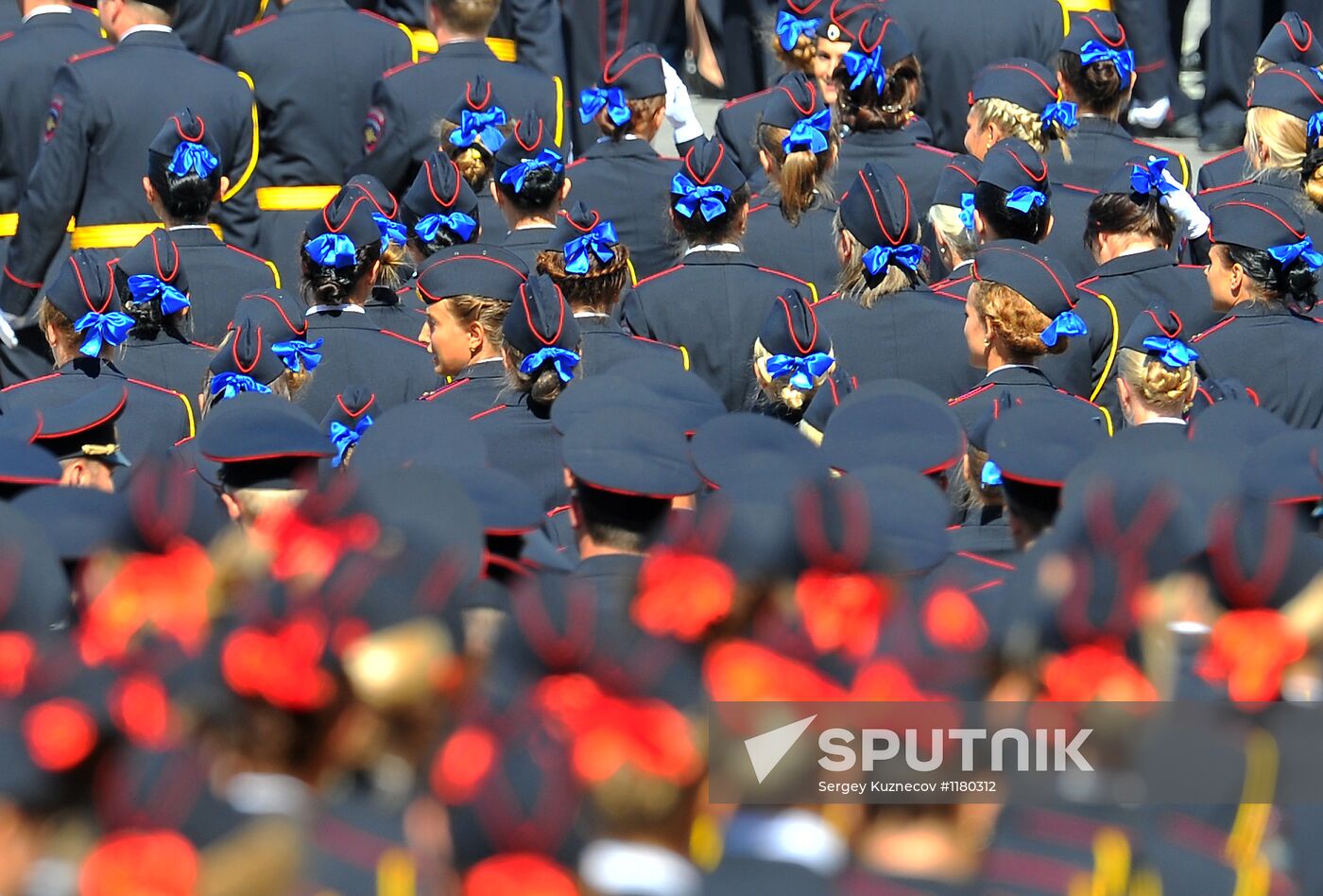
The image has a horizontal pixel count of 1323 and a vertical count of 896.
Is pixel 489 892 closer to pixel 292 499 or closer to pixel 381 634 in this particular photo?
pixel 381 634

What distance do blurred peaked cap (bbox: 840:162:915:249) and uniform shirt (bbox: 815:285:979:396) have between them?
5.8 inches

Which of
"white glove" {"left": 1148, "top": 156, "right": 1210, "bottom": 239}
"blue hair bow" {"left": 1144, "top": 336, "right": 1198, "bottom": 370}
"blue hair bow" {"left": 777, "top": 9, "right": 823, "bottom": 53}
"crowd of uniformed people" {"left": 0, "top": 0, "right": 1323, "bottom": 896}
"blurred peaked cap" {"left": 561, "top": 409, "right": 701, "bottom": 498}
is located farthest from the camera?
"blue hair bow" {"left": 777, "top": 9, "right": 823, "bottom": 53}

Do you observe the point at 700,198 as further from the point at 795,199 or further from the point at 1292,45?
the point at 1292,45

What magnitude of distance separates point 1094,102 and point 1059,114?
0.36 meters

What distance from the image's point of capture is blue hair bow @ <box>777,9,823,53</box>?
7.31m

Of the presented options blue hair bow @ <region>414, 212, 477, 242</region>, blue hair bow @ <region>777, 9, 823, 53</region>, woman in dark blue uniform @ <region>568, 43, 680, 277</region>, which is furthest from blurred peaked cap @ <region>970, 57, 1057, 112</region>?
blue hair bow @ <region>414, 212, 477, 242</region>

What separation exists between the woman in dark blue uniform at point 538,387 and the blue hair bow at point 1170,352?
121 cm

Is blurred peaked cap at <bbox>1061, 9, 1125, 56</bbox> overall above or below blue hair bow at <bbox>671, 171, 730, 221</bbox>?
below

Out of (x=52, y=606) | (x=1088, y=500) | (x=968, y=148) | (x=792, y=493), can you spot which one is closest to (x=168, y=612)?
(x=52, y=606)

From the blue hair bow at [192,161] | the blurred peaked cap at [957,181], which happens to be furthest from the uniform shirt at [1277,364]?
the blue hair bow at [192,161]

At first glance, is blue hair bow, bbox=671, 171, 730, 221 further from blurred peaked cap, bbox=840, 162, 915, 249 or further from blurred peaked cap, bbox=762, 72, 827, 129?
blurred peaked cap, bbox=762, 72, 827, 129

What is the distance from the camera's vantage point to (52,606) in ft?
11.6

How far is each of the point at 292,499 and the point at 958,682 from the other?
5.50 feet

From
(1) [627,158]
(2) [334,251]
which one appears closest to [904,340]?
(2) [334,251]
